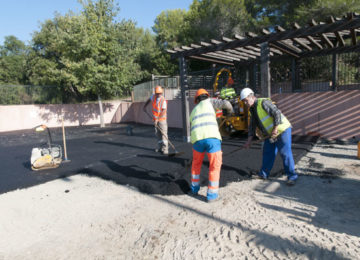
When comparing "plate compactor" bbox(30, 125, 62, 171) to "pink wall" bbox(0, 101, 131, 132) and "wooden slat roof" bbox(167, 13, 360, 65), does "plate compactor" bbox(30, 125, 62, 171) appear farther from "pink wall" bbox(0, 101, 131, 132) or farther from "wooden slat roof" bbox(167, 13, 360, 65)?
"pink wall" bbox(0, 101, 131, 132)

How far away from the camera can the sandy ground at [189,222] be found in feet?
8.34

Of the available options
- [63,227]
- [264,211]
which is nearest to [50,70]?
[63,227]

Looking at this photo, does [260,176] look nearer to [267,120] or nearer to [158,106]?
[267,120]

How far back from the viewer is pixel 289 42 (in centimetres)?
752

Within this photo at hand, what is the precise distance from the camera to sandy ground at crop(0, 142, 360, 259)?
2.54m

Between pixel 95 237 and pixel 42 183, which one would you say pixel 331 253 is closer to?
pixel 95 237

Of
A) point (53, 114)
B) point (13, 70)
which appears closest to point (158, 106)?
point (53, 114)

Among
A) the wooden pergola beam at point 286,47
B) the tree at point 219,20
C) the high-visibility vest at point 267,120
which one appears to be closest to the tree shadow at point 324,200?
the high-visibility vest at point 267,120

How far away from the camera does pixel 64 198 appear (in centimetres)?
417

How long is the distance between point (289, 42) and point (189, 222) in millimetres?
6635

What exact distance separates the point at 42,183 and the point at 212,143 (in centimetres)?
354

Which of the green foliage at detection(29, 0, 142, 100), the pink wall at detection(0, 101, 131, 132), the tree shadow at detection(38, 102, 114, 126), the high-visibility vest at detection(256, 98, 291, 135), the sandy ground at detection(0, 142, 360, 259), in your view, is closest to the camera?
the sandy ground at detection(0, 142, 360, 259)

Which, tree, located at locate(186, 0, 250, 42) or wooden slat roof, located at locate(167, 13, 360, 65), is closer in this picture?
wooden slat roof, located at locate(167, 13, 360, 65)

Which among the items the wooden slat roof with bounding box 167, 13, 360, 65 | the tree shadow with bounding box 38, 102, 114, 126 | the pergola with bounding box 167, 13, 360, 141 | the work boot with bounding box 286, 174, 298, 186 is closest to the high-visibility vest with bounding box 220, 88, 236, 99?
the pergola with bounding box 167, 13, 360, 141
